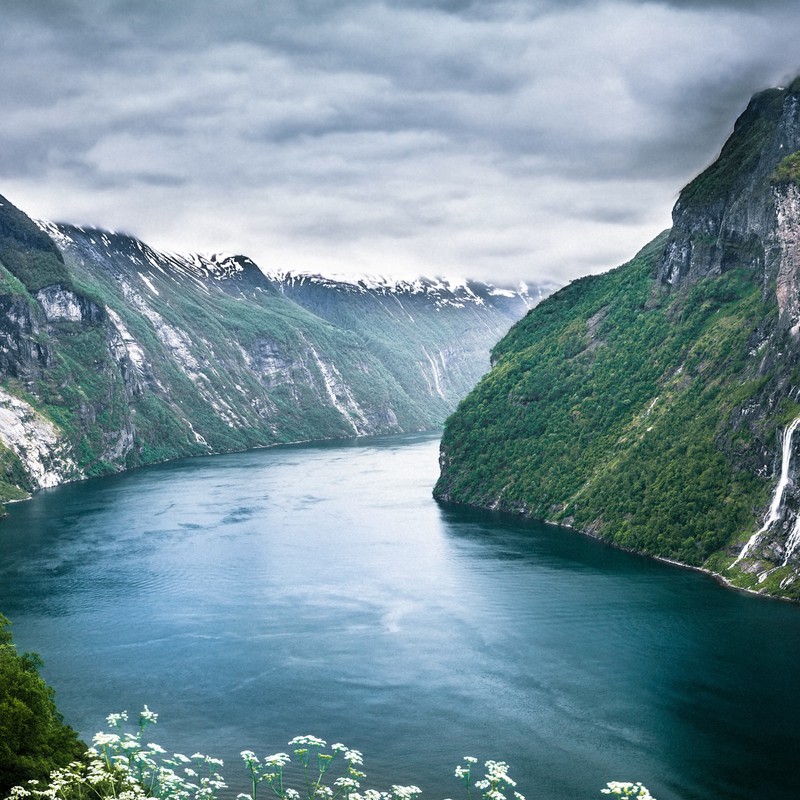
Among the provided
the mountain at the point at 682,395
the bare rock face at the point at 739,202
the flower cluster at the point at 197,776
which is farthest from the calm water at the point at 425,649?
the bare rock face at the point at 739,202

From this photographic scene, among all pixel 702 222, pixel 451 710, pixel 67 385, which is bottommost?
pixel 451 710

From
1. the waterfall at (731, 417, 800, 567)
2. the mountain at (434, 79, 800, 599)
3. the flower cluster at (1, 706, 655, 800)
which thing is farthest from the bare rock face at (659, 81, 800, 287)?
the flower cluster at (1, 706, 655, 800)

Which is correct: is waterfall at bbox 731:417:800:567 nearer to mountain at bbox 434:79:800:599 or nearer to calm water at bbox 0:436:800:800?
mountain at bbox 434:79:800:599

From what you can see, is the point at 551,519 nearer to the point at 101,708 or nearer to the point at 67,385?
the point at 101,708

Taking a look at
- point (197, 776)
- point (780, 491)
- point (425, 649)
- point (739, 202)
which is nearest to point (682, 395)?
point (780, 491)

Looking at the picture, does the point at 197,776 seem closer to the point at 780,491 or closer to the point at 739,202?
the point at 780,491

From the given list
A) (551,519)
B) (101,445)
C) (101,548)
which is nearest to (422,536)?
(551,519)
